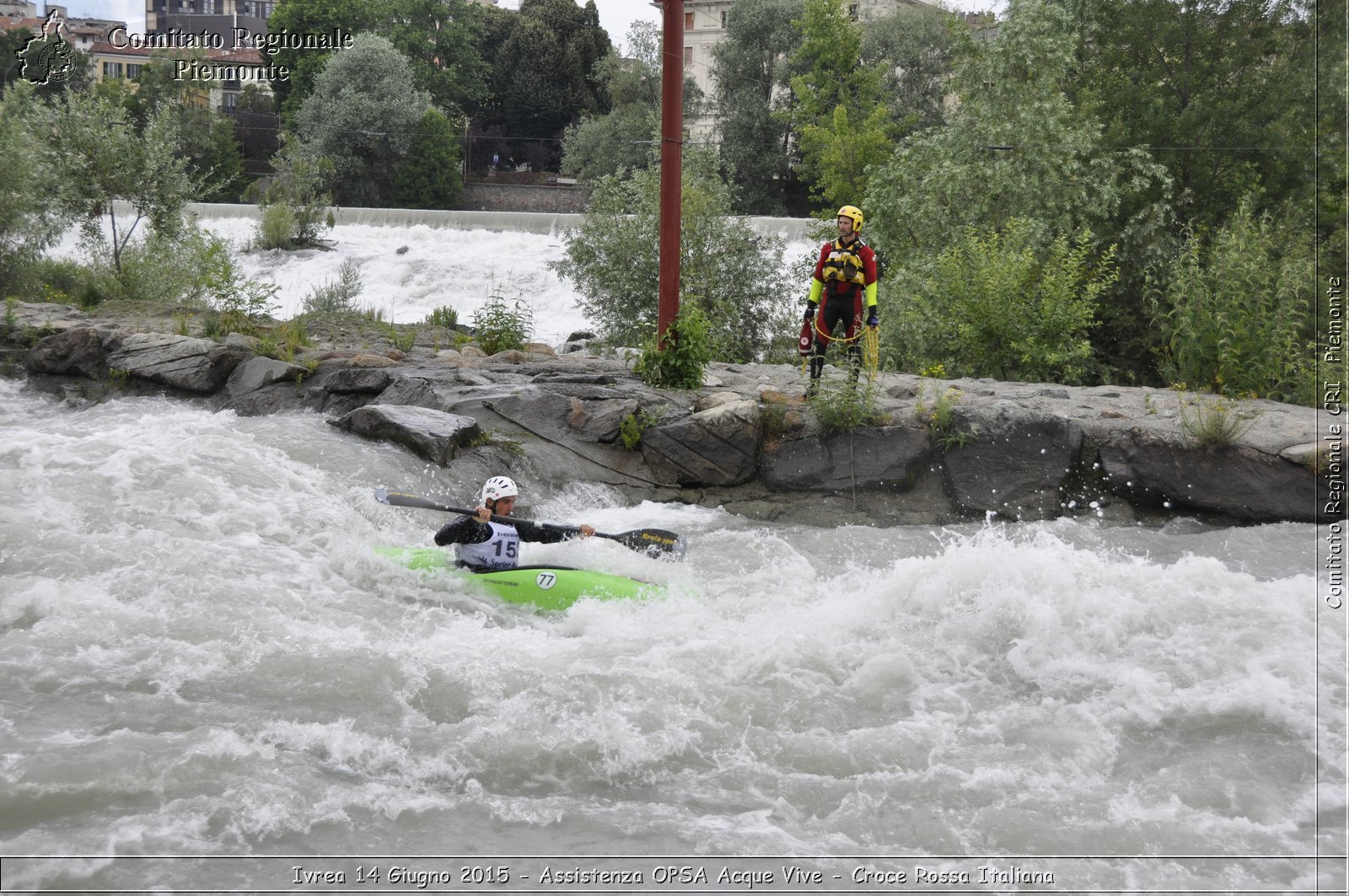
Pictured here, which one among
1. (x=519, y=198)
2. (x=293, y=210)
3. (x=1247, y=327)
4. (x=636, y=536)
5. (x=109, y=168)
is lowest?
(x=636, y=536)

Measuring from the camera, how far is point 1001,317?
11.8 meters

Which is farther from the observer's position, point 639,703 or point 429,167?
point 429,167

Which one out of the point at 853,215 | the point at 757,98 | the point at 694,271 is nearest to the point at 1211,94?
the point at 694,271

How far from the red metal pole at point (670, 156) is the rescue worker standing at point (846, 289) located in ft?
4.60

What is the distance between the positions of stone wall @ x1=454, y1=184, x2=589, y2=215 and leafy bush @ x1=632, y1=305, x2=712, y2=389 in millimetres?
29774

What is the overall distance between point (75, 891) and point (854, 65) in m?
31.0

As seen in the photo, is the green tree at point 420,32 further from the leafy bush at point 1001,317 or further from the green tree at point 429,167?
the leafy bush at point 1001,317

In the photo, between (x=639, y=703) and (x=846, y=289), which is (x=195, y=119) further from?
(x=639, y=703)

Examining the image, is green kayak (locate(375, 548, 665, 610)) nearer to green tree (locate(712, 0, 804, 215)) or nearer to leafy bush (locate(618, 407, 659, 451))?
leafy bush (locate(618, 407, 659, 451))

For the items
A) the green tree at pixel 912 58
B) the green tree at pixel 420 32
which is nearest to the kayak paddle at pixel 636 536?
the green tree at pixel 912 58

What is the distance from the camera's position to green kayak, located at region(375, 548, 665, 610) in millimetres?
6559

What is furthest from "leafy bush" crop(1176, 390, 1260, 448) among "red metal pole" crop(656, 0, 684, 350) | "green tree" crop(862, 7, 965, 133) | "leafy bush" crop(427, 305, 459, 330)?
"green tree" crop(862, 7, 965, 133)

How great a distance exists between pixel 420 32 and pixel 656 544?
146 ft

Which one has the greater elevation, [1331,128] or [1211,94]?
[1211,94]
